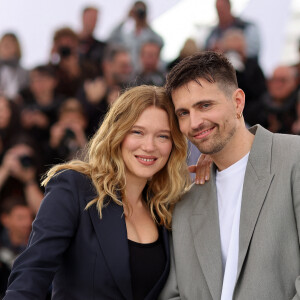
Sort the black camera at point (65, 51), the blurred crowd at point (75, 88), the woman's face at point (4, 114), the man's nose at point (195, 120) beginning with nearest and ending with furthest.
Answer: the man's nose at point (195, 120)
the blurred crowd at point (75, 88)
the woman's face at point (4, 114)
the black camera at point (65, 51)

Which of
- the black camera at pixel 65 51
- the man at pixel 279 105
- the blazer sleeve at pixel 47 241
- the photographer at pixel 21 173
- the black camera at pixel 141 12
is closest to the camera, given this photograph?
the blazer sleeve at pixel 47 241

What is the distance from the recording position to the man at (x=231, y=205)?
83.1 inches

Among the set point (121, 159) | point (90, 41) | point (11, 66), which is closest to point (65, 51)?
point (90, 41)

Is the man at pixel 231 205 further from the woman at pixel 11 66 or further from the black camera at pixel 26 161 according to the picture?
the woman at pixel 11 66

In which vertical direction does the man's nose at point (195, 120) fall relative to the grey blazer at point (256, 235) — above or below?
above

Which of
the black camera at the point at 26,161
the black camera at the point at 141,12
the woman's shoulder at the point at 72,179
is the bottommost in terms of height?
the woman's shoulder at the point at 72,179

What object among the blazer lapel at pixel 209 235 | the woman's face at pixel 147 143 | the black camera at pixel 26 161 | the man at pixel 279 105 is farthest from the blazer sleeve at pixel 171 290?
the black camera at pixel 26 161

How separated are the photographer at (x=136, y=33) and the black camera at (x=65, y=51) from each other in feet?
1.35

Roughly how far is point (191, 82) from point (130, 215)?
654 mm

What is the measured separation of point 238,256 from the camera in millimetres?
2176

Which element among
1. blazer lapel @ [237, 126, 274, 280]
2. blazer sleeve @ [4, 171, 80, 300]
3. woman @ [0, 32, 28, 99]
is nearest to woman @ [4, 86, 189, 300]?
blazer sleeve @ [4, 171, 80, 300]

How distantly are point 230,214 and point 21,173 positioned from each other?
2.71 m

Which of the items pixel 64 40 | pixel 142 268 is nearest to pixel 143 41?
pixel 64 40

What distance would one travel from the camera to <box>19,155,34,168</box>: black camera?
15.1 ft
